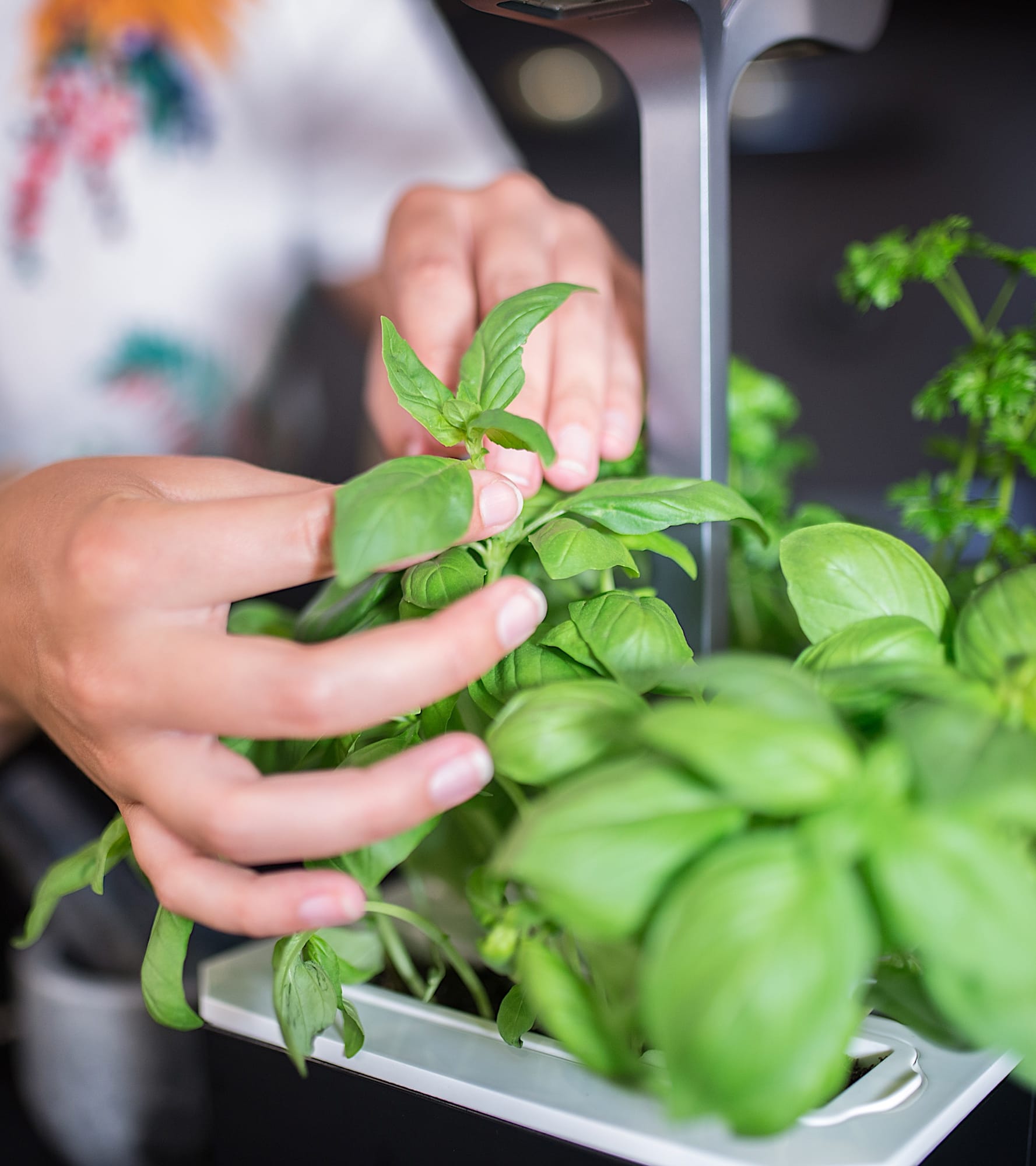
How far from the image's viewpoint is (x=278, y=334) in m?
1.49

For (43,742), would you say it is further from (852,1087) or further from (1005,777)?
(1005,777)

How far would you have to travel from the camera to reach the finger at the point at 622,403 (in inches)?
22.6

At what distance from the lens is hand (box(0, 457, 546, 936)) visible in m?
0.32

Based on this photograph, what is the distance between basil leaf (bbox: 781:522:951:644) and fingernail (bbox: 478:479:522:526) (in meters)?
0.11

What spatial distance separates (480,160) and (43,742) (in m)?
1.10

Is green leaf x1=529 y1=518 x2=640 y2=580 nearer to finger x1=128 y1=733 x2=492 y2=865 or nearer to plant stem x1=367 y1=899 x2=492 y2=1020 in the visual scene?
finger x1=128 y1=733 x2=492 y2=865

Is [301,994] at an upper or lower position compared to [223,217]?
lower

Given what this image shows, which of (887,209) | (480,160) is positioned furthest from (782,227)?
(480,160)

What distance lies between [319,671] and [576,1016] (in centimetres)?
15

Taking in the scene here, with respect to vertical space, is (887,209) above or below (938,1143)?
above

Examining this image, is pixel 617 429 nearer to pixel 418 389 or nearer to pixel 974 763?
pixel 418 389

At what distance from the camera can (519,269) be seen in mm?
655

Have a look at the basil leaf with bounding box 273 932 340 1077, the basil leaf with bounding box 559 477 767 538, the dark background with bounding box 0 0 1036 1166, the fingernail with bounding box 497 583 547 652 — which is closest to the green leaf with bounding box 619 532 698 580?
the basil leaf with bounding box 559 477 767 538

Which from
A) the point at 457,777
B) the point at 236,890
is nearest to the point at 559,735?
the point at 457,777
